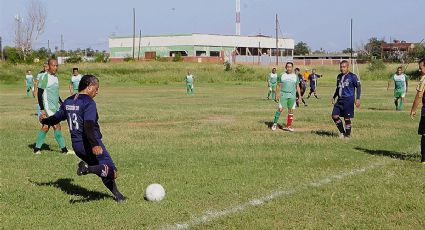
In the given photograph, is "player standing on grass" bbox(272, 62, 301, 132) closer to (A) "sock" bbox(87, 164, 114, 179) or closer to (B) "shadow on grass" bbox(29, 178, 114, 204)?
(B) "shadow on grass" bbox(29, 178, 114, 204)

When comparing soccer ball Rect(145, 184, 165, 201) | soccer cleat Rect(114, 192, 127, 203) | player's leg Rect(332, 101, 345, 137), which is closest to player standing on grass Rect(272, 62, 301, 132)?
player's leg Rect(332, 101, 345, 137)

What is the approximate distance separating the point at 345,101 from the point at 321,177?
5540 mm

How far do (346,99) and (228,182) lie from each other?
652 centimetres

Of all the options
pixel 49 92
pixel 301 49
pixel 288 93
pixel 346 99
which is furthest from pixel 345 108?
pixel 301 49

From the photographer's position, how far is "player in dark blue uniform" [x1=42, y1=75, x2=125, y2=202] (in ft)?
22.1

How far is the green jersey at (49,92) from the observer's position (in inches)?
460

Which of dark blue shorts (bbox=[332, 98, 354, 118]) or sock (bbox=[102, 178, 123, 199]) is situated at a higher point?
dark blue shorts (bbox=[332, 98, 354, 118])

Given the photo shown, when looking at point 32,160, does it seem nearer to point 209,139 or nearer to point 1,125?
point 209,139

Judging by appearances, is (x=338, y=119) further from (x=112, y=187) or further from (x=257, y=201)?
(x=112, y=187)

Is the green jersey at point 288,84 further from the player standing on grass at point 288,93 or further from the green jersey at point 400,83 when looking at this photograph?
the green jersey at point 400,83

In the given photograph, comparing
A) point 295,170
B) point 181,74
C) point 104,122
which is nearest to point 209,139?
point 295,170

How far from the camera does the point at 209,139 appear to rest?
13547 mm

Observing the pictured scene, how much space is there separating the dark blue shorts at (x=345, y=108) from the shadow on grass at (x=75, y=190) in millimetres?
7642

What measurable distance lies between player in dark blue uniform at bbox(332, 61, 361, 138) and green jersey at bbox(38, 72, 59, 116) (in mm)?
6772
